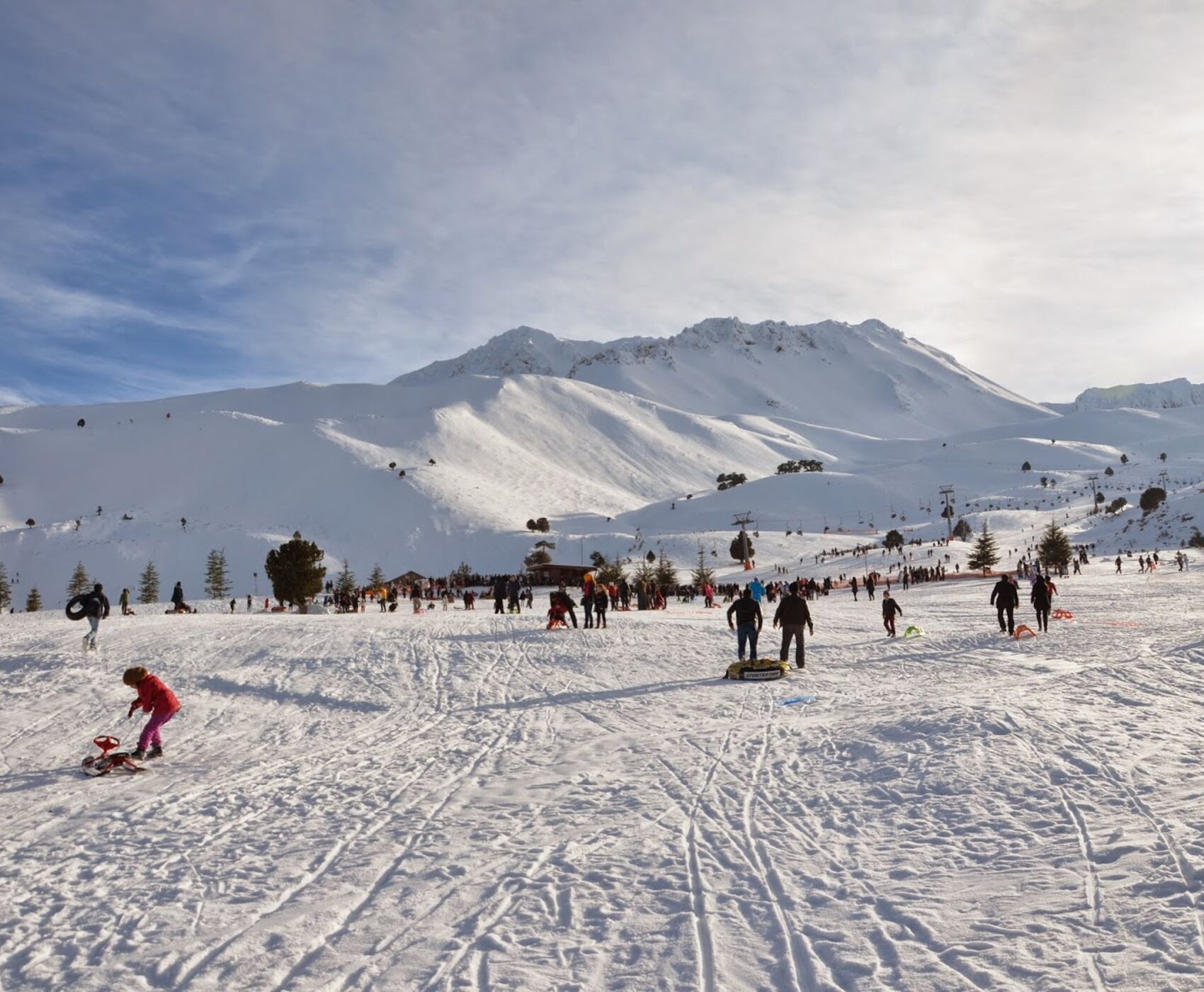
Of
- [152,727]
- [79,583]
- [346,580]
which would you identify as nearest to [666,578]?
[346,580]

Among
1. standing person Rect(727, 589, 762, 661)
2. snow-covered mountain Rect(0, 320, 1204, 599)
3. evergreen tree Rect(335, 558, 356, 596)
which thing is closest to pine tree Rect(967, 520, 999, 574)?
snow-covered mountain Rect(0, 320, 1204, 599)

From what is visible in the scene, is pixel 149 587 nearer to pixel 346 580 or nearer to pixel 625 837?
pixel 346 580

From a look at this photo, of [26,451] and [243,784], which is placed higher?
[26,451]

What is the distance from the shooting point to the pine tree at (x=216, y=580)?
68.8 metres

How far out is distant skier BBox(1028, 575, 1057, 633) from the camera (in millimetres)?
19812

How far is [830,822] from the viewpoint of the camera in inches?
279

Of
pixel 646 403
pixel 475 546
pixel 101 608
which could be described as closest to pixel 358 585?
pixel 475 546

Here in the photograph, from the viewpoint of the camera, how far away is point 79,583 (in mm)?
67500

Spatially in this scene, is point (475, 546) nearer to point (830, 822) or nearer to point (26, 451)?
point (26, 451)

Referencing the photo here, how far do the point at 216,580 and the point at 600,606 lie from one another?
56755 millimetres

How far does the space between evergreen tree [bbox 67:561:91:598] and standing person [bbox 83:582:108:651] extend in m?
55.5

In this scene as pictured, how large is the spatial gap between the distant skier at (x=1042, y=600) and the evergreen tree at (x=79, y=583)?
6779 cm

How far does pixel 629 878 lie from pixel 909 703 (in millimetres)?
6985

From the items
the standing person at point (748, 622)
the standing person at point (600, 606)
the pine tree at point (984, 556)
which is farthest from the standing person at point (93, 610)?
the pine tree at point (984, 556)
